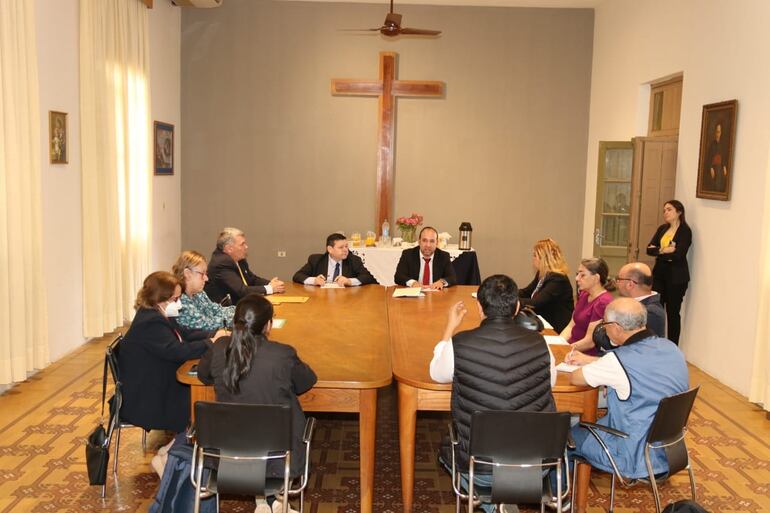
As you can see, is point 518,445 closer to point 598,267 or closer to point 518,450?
point 518,450

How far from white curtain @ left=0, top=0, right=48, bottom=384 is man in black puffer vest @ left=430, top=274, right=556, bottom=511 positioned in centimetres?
394

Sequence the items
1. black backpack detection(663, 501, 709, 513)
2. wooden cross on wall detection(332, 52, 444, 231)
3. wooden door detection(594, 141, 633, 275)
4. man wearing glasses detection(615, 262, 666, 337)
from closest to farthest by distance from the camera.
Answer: black backpack detection(663, 501, 709, 513)
man wearing glasses detection(615, 262, 666, 337)
wooden door detection(594, 141, 633, 275)
wooden cross on wall detection(332, 52, 444, 231)

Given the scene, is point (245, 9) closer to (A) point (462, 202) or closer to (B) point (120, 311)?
(A) point (462, 202)

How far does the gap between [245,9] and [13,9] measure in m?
5.08

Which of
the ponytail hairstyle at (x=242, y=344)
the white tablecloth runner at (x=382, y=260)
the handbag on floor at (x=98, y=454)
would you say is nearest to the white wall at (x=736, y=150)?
the white tablecloth runner at (x=382, y=260)

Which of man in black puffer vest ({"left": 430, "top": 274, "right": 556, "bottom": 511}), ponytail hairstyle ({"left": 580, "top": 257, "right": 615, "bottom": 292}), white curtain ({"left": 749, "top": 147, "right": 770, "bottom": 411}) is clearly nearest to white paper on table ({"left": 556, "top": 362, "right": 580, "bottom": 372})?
man in black puffer vest ({"left": 430, "top": 274, "right": 556, "bottom": 511})

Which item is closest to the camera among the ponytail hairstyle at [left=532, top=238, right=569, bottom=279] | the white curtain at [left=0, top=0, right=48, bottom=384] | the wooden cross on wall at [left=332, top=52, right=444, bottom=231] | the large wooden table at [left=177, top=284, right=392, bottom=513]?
the large wooden table at [left=177, top=284, right=392, bottom=513]

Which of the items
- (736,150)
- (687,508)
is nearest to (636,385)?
(687,508)

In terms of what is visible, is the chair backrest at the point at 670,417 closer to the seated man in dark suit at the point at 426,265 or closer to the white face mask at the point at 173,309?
the white face mask at the point at 173,309

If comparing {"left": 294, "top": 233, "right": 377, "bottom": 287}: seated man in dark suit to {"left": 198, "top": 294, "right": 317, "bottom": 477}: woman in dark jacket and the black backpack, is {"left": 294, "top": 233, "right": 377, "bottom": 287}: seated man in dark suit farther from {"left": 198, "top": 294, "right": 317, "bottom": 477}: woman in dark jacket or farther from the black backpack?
the black backpack

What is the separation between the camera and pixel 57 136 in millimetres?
6840

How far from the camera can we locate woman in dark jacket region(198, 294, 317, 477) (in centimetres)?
338

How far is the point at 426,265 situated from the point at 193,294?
259 centimetres

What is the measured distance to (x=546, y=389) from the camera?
3.45 meters
